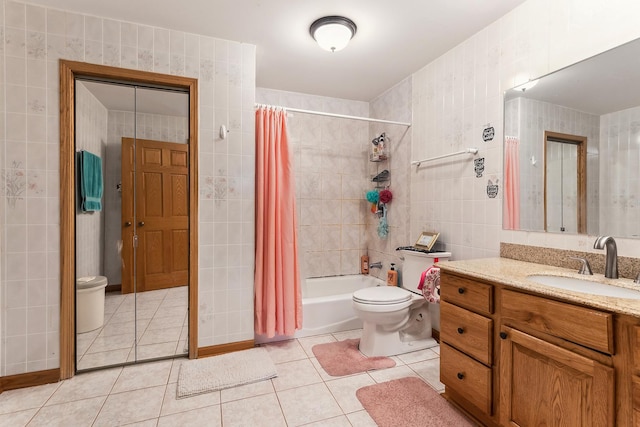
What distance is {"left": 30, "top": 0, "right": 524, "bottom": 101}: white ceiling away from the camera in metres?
1.93

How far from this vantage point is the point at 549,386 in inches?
47.8

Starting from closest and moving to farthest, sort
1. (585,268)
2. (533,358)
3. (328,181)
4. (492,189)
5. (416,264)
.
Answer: (533,358), (585,268), (492,189), (416,264), (328,181)

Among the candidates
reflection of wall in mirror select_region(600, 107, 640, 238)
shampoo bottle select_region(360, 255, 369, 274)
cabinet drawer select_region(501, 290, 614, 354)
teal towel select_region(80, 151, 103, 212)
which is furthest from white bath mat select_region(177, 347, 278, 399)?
reflection of wall in mirror select_region(600, 107, 640, 238)

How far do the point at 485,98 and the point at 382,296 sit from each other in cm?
165

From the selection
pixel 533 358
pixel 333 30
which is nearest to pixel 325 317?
pixel 533 358

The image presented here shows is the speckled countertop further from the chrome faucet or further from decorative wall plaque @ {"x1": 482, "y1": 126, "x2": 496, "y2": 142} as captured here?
decorative wall plaque @ {"x1": 482, "y1": 126, "x2": 496, "y2": 142}

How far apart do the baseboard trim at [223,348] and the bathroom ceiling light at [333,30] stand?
2361 mm

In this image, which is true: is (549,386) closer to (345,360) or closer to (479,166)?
(345,360)

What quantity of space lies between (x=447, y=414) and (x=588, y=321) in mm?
963

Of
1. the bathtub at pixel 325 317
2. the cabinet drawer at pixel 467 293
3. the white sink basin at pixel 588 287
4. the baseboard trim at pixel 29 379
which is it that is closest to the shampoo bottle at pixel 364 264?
the bathtub at pixel 325 317

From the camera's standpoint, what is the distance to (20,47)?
75.6 inches

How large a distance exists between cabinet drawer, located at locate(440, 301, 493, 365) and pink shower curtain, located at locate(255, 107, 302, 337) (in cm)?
124

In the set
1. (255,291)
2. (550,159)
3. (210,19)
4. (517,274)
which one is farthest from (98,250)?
(550,159)

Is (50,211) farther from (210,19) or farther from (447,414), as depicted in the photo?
(447,414)
